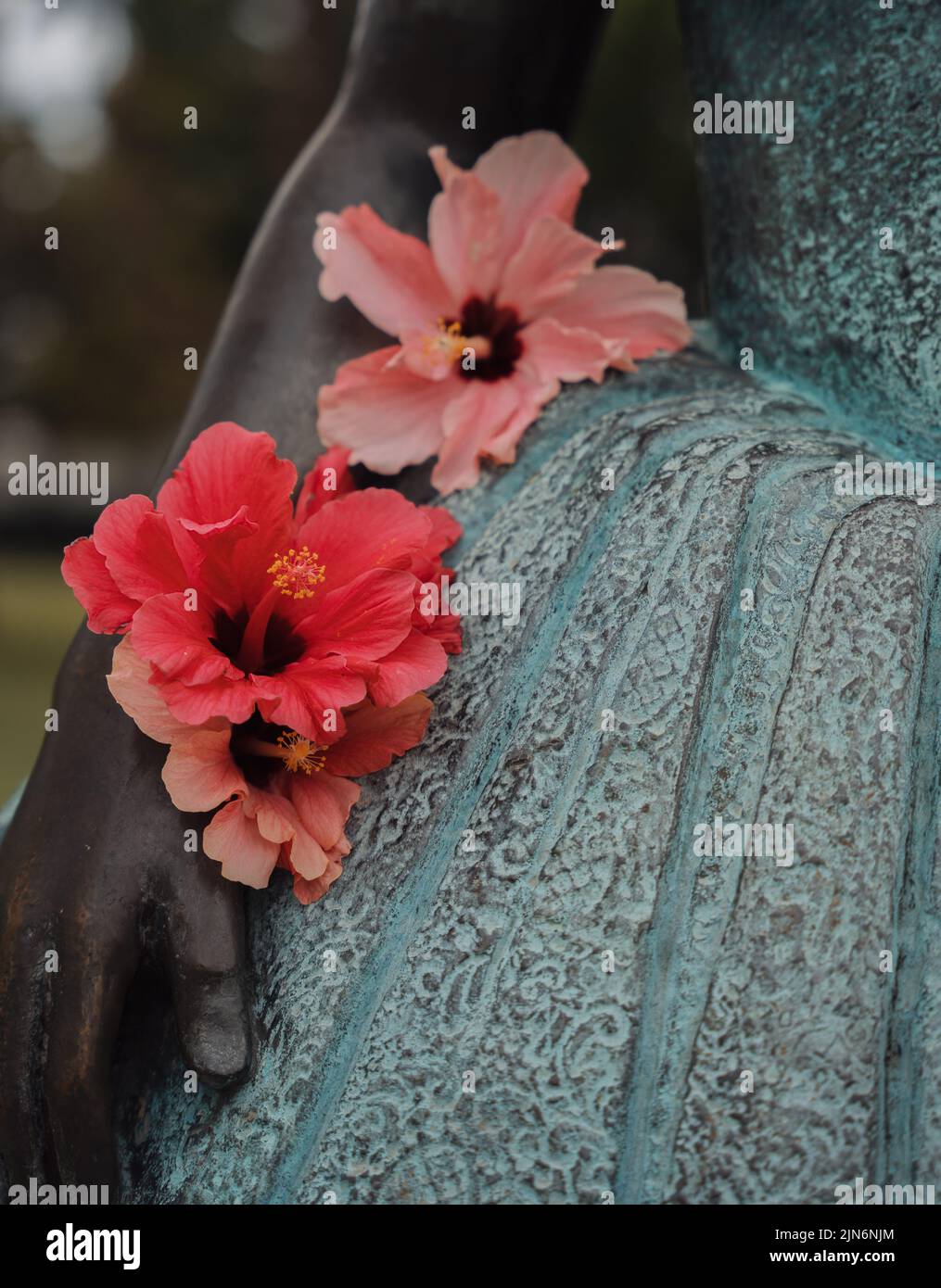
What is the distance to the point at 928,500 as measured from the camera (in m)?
0.97

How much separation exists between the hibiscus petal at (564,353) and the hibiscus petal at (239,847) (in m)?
0.50

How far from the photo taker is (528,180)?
4.01 feet

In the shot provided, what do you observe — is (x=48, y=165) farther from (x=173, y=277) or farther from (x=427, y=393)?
(x=427, y=393)

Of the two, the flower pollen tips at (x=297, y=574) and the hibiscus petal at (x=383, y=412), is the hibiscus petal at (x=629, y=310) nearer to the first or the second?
the hibiscus petal at (x=383, y=412)

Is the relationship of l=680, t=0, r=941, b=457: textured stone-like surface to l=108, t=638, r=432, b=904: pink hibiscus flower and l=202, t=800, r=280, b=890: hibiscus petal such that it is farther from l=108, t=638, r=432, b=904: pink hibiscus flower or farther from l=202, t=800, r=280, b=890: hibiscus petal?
l=202, t=800, r=280, b=890: hibiscus petal

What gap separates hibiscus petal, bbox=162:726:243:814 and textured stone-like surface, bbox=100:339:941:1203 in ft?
0.38

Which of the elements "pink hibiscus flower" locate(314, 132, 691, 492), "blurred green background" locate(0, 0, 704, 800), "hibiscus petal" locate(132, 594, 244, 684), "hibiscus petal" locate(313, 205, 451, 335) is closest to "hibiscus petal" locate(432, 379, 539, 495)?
"pink hibiscus flower" locate(314, 132, 691, 492)

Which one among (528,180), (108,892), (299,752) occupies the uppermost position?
(528,180)

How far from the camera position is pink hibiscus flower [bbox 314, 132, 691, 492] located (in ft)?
3.82

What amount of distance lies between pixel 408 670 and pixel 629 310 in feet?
1.60

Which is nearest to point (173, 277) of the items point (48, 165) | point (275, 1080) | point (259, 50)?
point (48, 165)

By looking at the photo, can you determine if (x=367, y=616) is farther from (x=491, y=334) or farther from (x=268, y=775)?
→ (x=491, y=334)

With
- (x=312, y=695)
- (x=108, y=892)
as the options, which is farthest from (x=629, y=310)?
(x=108, y=892)

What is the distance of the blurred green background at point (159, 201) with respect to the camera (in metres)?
8.02
